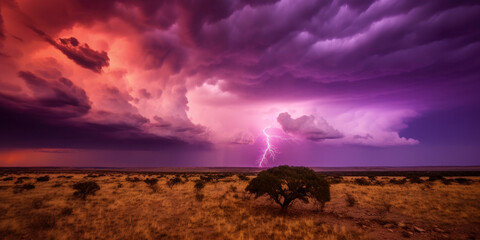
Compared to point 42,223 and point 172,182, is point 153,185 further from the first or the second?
point 42,223

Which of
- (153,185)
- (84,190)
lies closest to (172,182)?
(153,185)

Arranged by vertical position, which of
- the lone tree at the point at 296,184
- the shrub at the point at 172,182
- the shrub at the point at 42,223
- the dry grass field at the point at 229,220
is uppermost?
the lone tree at the point at 296,184

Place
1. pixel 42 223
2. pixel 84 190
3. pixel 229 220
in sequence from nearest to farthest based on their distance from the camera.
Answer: pixel 42 223 → pixel 229 220 → pixel 84 190

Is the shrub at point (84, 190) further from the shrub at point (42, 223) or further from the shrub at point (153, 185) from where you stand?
the shrub at point (42, 223)

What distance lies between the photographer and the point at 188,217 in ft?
54.0

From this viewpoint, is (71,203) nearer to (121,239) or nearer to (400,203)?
(121,239)

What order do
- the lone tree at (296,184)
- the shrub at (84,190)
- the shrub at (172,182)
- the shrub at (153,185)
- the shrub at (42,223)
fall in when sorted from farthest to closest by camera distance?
the shrub at (172,182) < the shrub at (153,185) < the shrub at (84,190) < the lone tree at (296,184) < the shrub at (42,223)

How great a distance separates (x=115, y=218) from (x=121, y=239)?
5.10m

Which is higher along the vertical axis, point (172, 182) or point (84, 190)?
point (84, 190)

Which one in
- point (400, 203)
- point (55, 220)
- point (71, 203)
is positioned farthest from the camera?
point (400, 203)

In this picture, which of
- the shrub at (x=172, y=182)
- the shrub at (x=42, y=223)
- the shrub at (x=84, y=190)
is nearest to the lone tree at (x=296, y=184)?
the shrub at (x=42, y=223)

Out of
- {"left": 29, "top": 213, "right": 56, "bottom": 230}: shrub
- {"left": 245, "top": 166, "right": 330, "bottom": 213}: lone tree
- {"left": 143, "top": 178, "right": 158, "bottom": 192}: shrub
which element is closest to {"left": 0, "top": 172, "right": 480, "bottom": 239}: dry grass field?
{"left": 29, "top": 213, "right": 56, "bottom": 230}: shrub

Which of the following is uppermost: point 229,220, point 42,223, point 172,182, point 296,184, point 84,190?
point 296,184

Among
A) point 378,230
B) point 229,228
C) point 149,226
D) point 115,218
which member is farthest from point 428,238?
point 115,218
